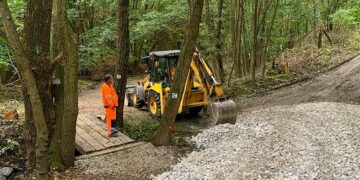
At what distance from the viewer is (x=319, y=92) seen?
50.2 ft

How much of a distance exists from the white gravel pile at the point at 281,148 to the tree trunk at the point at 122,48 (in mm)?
2400

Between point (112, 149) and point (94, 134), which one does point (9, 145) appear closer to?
point (94, 134)

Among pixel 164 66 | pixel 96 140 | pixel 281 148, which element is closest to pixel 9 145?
pixel 96 140

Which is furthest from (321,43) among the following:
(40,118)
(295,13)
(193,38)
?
(40,118)

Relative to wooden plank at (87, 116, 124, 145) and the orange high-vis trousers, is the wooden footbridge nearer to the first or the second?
wooden plank at (87, 116, 124, 145)

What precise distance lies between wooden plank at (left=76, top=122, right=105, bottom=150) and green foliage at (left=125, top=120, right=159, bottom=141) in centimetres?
129

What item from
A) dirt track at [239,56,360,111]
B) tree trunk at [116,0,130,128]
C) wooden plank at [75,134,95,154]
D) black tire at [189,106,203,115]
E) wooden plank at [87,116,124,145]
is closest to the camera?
wooden plank at [75,134,95,154]

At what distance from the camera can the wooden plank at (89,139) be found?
8.99 meters

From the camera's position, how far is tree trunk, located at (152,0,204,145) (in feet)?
28.7

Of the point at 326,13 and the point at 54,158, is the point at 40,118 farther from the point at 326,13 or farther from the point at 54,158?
the point at 326,13

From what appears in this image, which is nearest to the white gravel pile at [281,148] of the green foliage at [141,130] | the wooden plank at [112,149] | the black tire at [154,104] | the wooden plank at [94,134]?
the wooden plank at [112,149]

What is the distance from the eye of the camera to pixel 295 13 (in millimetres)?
21828

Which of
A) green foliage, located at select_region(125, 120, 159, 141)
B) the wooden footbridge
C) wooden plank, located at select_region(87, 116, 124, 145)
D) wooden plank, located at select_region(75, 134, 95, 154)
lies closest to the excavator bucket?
green foliage, located at select_region(125, 120, 159, 141)

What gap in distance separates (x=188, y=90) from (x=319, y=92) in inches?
245
